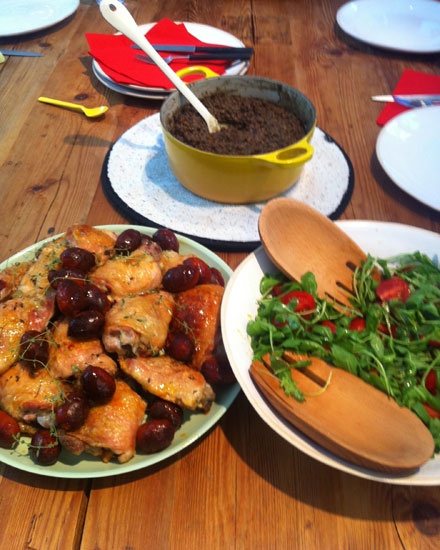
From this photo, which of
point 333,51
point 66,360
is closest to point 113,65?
point 333,51

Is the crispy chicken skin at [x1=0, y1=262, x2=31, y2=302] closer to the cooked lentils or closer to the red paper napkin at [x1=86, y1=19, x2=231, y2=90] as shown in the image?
the cooked lentils

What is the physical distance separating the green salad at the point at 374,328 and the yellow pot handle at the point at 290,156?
1.07 feet

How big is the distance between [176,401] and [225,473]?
6.1 inches

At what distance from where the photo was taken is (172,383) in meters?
0.82

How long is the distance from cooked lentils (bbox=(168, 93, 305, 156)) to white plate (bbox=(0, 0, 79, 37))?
1.20m

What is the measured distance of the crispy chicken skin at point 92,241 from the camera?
39.2 inches

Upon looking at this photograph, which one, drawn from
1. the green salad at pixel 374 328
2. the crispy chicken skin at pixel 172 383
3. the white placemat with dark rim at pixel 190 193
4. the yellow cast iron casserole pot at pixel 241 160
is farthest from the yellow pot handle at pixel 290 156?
the crispy chicken skin at pixel 172 383

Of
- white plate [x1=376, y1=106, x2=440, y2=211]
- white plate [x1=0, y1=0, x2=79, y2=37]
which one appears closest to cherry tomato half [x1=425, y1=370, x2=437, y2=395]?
white plate [x1=376, y1=106, x2=440, y2=211]

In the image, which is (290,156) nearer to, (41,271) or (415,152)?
(415,152)

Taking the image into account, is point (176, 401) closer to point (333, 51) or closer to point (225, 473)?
point (225, 473)

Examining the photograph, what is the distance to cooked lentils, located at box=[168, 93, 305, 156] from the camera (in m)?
1.22

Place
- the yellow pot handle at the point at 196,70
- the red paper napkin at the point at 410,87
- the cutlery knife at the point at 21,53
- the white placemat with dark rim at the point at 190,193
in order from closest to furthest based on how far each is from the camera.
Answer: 1. the white placemat with dark rim at the point at 190,193
2. the yellow pot handle at the point at 196,70
3. the red paper napkin at the point at 410,87
4. the cutlery knife at the point at 21,53

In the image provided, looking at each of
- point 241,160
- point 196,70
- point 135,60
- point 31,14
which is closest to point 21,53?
point 31,14

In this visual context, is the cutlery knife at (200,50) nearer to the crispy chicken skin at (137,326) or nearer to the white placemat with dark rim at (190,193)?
the white placemat with dark rim at (190,193)
